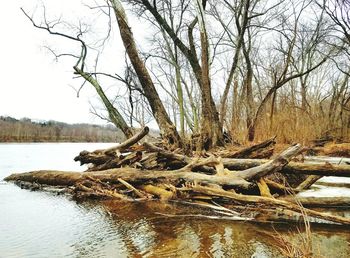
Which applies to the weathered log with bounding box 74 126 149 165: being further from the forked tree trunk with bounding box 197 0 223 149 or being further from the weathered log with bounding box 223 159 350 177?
the forked tree trunk with bounding box 197 0 223 149

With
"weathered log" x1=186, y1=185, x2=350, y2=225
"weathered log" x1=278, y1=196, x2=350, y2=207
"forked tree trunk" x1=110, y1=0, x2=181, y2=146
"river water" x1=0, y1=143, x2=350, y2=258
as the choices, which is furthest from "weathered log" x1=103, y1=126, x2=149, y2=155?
"weathered log" x1=278, y1=196, x2=350, y2=207

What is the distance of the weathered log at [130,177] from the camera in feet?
17.9

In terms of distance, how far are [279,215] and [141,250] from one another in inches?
88.9

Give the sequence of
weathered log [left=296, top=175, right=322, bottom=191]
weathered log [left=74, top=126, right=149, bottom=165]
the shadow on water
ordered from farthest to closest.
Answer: weathered log [left=74, top=126, right=149, bottom=165] → weathered log [left=296, top=175, right=322, bottom=191] → the shadow on water

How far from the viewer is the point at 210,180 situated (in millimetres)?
5570

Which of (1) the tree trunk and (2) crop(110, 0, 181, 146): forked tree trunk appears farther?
(1) the tree trunk

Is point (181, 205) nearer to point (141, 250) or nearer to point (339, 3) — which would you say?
point (141, 250)

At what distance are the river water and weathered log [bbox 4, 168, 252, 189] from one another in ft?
1.89

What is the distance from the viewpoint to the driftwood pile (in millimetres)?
4793

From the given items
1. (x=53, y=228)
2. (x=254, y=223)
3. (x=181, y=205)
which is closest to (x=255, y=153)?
(x=181, y=205)

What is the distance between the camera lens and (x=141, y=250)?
3.42 metres

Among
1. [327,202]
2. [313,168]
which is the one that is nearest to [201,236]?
[327,202]

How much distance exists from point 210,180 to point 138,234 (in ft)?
6.23

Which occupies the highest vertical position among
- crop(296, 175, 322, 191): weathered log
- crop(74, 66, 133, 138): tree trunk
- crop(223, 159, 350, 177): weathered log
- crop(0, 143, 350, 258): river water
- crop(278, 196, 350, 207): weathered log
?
crop(74, 66, 133, 138): tree trunk
